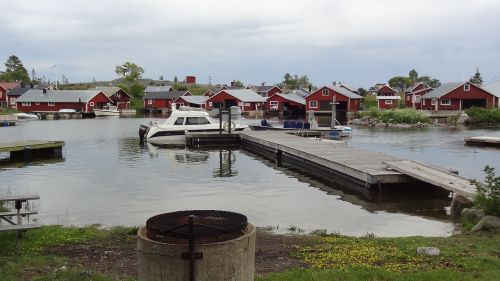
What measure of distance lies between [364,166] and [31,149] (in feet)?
57.0

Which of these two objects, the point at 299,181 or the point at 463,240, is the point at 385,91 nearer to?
the point at 299,181

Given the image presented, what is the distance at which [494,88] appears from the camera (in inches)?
2933

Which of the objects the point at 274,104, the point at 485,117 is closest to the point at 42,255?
the point at 485,117

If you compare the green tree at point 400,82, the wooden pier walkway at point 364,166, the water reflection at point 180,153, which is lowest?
the water reflection at point 180,153

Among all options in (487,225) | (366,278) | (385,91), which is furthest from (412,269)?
(385,91)

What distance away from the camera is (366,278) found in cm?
638

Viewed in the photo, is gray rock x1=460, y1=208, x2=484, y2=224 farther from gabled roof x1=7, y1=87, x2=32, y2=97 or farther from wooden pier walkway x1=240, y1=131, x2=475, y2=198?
gabled roof x1=7, y1=87, x2=32, y2=97

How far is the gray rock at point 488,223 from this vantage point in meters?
9.28

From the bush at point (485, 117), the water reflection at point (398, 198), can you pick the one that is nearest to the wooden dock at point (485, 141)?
the water reflection at point (398, 198)

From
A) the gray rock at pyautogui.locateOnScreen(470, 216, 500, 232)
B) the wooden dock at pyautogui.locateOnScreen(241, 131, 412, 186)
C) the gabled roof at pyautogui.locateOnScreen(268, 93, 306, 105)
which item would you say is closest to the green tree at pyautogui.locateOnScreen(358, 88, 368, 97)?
the gabled roof at pyautogui.locateOnScreen(268, 93, 306, 105)

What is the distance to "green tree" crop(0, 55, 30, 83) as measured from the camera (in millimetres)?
134000

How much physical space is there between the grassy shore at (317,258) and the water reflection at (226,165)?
35.8 ft

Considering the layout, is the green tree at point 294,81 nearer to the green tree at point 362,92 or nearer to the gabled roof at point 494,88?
the green tree at point 362,92

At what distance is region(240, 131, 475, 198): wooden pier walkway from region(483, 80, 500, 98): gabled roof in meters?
53.3
